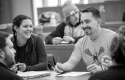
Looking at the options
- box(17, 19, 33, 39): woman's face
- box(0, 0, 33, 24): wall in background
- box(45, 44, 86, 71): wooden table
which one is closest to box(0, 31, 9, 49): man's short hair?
box(17, 19, 33, 39): woman's face

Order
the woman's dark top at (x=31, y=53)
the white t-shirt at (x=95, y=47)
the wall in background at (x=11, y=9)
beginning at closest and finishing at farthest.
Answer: the white t-shirt at (x=95, y=47), the woman's dark top at (x=31, y=53), the wall in background at (x=11, y=9)

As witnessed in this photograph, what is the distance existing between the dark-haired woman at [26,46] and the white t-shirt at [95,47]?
0.50m

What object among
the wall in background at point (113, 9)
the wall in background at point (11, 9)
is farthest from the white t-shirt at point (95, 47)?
the wall in background at point (11, 9)

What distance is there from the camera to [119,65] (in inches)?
46.4

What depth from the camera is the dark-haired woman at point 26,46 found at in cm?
311

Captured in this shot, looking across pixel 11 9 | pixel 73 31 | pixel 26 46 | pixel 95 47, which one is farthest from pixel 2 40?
pixel 11 9

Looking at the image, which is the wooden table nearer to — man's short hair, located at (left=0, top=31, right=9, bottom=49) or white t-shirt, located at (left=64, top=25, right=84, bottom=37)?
white t-shirt, located at (left=64, top=25, right=84, bottom=37)

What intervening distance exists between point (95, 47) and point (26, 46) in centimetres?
88

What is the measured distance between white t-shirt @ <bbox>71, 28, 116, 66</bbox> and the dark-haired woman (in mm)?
498

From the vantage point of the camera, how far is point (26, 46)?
3137 mm

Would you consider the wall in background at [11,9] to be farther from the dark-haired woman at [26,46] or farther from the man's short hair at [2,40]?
the man's short hair at [2,40]

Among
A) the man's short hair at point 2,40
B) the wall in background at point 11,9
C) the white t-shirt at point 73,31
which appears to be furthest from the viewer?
the wall in background at point 11,9

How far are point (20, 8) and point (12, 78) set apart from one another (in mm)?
7061

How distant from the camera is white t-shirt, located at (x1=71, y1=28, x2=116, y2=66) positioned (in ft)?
8.81
